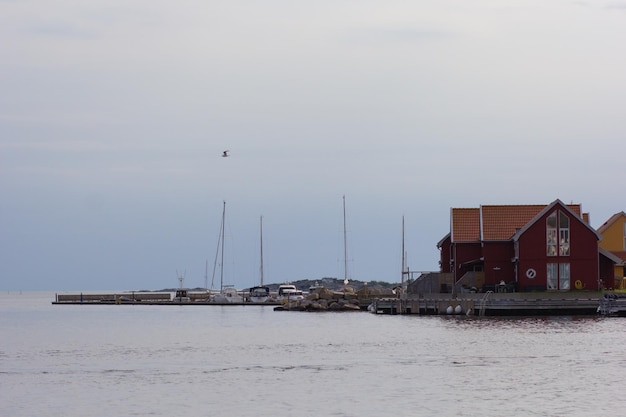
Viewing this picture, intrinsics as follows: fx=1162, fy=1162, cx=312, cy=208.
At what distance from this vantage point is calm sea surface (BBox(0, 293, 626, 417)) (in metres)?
36.6

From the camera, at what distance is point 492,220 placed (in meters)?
86.1

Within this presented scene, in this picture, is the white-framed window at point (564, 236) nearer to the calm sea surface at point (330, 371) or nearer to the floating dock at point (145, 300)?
the calm sea surface at point (330, 371)

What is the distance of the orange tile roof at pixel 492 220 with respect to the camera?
84.8 m

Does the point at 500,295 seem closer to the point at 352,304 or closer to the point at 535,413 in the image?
the point at 352,304

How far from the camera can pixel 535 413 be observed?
112 feet

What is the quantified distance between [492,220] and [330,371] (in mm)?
42248

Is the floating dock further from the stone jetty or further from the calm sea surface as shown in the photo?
the calm sea surface

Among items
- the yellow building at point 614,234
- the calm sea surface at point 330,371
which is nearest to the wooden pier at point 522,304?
the calm sea surface at point 330,371

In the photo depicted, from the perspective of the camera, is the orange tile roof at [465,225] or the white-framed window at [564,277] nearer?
the white-framed window at [564,277]

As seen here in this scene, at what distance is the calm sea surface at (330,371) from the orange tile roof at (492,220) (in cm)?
891

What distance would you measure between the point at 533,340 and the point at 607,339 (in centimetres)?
390

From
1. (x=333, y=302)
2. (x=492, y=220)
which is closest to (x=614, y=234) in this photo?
(x=492, y=220)

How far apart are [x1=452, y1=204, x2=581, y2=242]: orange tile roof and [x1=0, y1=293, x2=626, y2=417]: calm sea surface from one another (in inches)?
351

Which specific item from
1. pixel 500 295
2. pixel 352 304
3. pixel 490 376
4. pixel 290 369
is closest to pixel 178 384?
pixel 290 369
